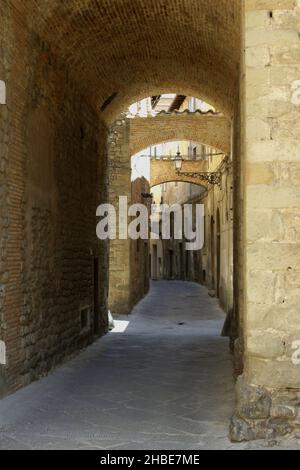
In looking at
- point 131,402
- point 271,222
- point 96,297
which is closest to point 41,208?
point 131,402

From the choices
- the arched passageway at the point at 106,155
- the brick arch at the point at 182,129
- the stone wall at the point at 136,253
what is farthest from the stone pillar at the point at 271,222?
the brick arch at the point at 182,129

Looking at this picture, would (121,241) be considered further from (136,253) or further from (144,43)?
(144,43)

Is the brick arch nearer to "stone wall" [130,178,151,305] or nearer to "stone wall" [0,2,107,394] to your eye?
"stone wall" [130,178,151,305]

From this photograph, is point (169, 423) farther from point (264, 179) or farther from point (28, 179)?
point (28, 179)

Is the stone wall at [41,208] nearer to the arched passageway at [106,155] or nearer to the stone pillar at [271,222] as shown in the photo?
the arched passageway at [106,155]

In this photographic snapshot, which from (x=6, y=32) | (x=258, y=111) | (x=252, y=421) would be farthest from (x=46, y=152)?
(x=252, y=421)

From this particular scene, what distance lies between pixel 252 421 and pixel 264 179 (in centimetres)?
190

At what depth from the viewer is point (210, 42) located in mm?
8391

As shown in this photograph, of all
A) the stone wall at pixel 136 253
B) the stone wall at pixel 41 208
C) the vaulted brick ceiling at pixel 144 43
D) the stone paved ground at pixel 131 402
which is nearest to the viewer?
the stone paved ground at pixel 131 402

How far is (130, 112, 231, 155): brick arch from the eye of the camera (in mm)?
17719

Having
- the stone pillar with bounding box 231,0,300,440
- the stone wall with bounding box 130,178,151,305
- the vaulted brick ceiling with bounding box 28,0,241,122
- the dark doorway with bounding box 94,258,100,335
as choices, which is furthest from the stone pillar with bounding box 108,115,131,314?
the stone pillar with bounding box 231,0,300,440

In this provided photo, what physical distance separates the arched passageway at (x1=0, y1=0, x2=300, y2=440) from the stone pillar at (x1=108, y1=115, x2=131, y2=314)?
3693mm

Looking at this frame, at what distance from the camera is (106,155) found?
41.0 feet

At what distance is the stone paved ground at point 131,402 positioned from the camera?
4883 millimetres
